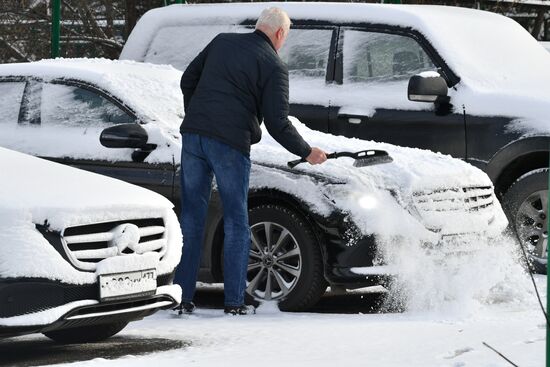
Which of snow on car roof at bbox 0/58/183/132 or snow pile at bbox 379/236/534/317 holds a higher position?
snow on car roof at bbox 0/58/183/132

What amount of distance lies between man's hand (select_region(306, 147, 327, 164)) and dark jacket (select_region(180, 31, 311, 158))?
29 mm

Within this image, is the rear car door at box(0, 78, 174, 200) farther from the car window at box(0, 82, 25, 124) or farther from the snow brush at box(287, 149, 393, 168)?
the snow brush at box(287, 149, 393, 168)

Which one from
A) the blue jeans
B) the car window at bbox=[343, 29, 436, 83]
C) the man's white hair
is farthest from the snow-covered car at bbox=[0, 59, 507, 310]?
the car window at bbox=[343, 29, 436, 83]

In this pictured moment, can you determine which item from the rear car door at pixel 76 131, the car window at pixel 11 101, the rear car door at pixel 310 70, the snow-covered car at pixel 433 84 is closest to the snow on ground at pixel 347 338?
Answer: the rear car door at pixel 76 131

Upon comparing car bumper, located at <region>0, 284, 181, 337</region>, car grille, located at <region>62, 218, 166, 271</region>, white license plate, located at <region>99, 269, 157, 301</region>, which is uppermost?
car grille, located at <region>62, 218, 166, 271</region>

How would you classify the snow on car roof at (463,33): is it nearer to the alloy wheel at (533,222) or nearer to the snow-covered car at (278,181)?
the alloy wheel at (533,222)

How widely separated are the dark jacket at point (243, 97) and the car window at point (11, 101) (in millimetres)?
1729

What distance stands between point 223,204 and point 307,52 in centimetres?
306

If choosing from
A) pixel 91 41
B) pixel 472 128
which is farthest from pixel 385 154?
pixel 91 41

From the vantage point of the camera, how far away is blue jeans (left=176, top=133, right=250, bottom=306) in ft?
29.0

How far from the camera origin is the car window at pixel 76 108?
9852 millimetres

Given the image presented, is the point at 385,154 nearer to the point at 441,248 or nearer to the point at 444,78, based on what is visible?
the point at 441,248

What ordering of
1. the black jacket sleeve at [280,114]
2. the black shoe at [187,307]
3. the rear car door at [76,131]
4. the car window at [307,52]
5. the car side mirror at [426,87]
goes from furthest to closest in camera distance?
the car window at [307,52]
the car side mirror at [426,87]
the rear car door at [76,131]
the black shoe at [187,307]
the black jacket sleeve at [280,114]

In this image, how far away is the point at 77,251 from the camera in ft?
23.9
